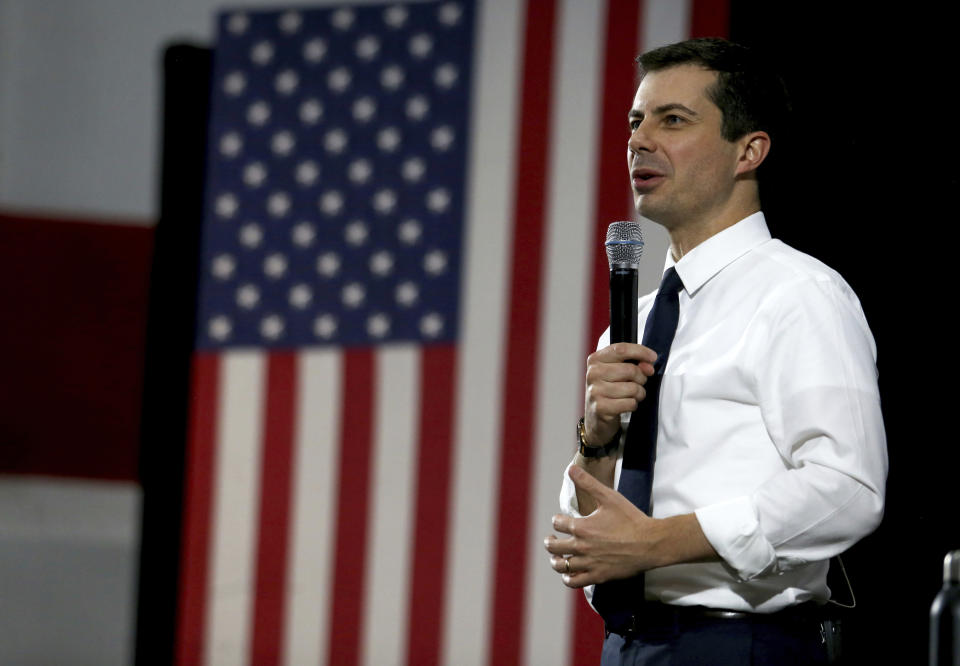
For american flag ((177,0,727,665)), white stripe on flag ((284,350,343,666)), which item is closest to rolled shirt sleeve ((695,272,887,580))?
american flag ((177,0,727,665))

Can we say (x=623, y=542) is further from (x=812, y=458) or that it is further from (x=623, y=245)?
(x=623, y=245)

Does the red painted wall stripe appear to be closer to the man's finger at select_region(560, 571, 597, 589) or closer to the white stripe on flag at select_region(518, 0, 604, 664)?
the white stripe on flag at select_region(518, 0, 604, 664)

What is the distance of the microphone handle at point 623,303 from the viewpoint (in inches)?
48.8

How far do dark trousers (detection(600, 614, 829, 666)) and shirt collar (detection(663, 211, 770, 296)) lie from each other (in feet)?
1.33

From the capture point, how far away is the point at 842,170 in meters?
1.96

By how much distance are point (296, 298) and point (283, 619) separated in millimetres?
804

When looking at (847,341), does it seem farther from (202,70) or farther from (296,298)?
(202,70)

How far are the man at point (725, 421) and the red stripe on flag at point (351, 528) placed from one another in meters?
1.26

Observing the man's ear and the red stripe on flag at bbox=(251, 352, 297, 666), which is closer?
the man's ear

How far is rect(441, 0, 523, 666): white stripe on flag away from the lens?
2.51m

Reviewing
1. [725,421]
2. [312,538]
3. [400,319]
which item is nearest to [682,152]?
[725,421]

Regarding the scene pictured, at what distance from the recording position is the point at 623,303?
1.24 meters

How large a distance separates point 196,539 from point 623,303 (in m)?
1.78

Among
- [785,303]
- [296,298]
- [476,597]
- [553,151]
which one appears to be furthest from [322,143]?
[785,303]
